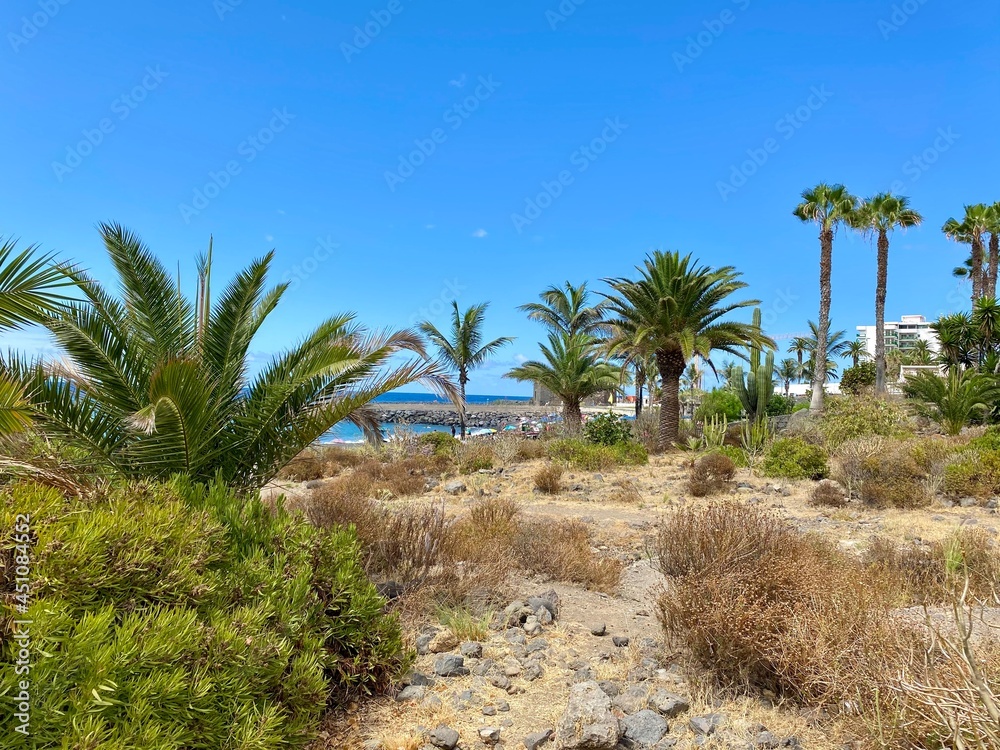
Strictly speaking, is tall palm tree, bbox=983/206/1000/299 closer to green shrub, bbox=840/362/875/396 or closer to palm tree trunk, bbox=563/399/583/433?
green shrub, bbox=840/362/875/396

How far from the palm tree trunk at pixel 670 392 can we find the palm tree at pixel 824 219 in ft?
32.0

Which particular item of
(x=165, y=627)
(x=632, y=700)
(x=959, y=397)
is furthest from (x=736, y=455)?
(x=165, y=627)

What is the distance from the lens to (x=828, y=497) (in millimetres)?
10578

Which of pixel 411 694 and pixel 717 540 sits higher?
pixel 717 540

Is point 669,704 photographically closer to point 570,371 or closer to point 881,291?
point 570,371

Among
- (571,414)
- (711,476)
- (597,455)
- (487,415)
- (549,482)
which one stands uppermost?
(571,414)

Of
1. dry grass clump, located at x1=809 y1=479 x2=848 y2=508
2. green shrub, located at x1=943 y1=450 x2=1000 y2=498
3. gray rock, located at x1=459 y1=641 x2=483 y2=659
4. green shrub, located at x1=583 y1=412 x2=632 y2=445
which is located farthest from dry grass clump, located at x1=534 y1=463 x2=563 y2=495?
gray rock, located at x1=459 y1=641 x2=483 y2=659

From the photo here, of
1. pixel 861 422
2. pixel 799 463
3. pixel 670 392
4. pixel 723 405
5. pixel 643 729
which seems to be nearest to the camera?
pixel 643 729

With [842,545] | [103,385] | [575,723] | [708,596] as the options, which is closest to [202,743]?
[575,723]

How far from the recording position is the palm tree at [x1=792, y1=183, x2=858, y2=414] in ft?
85.7

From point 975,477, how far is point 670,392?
31.7 ft

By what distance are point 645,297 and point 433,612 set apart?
1563cm

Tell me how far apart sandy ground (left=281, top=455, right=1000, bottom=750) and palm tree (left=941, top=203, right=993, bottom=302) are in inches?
1125

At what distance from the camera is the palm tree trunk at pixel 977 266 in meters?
31.2
